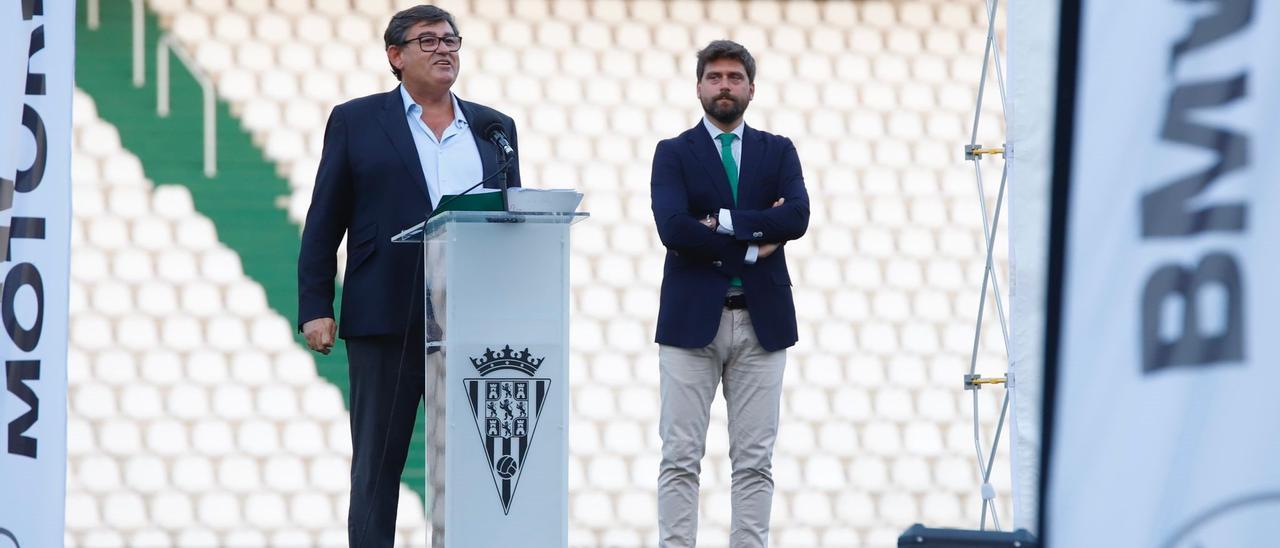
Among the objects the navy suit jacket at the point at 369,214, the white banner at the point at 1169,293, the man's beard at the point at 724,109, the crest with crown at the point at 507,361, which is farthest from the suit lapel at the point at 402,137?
the white banner at the point at 1169,293

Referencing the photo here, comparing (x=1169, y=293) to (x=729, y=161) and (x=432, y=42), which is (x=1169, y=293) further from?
(x=729, y=161)

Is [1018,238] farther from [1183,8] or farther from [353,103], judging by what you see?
[1183,8]

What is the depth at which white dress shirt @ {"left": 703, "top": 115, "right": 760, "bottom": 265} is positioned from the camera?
4547mm

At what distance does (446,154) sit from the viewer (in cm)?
409

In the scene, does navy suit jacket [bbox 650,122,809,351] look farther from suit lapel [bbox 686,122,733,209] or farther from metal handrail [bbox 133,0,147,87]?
metal handrail [bbox 133,0,147,87]

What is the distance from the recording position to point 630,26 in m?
6.37

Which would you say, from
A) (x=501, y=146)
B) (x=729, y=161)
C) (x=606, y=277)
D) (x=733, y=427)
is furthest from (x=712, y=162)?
(x=606, y=277)

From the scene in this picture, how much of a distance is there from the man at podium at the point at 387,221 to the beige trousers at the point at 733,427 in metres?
0.89

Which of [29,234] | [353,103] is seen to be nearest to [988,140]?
[353,103]

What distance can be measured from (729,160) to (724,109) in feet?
0.51

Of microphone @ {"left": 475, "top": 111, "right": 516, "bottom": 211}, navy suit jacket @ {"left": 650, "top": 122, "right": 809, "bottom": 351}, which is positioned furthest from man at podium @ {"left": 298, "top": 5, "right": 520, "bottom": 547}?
navy suit jacket @ {"left": 650, "top": 122, "right": 809, "bottom": 351}

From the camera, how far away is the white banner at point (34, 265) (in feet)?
8.61

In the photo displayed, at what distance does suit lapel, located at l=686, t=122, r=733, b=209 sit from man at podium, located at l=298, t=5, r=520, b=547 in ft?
2.42

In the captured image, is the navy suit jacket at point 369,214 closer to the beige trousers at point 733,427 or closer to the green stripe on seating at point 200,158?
the beige trousers at point 733,427
